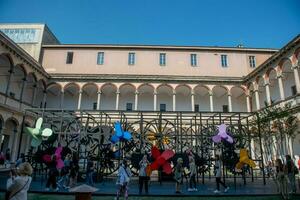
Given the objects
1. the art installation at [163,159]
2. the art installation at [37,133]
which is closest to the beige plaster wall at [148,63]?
the art installation at [37,133]

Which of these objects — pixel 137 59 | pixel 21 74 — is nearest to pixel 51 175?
pixel 21 74

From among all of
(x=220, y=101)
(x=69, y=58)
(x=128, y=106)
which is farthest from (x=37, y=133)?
(x=220, y=101)

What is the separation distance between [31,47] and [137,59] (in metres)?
13.6

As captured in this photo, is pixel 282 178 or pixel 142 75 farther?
pixel 142 75

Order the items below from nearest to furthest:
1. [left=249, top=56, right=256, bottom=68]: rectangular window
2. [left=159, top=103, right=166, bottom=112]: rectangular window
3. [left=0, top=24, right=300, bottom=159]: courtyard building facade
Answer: [left=0, top=24, right=300, bottom=159]: courtyard building facade → [left=249, top=56, right=256, bottom=68]: rectangular window → [left=159, top=103, right=166, bottom=112]: rectangular window

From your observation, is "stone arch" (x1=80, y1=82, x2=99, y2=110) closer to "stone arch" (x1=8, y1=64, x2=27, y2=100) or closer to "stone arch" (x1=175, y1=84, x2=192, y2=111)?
"stone arch" (x1=8, y1=64, x2=27, y2=100)

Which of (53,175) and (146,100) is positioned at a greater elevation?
(146,100)

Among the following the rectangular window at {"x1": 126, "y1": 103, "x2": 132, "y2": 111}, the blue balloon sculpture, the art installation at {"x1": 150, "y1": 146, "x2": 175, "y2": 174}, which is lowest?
the art installation at {"x1": 150, "y1": 146, "x2": 175, "y2": 174}

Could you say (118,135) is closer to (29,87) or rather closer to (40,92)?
(29,87)

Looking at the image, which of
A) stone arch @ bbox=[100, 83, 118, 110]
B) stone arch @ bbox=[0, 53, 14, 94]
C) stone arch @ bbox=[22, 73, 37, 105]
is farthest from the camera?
stone arch @ bbox=[100, 83, 118, 110]

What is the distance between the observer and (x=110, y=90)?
103 feet

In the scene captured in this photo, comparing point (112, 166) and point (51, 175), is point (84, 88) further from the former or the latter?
point (51, 175)

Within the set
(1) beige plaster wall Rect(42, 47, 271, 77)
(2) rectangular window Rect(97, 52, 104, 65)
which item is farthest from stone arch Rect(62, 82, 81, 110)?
(2) rectangular window Rect(97, 52, 104, 65)

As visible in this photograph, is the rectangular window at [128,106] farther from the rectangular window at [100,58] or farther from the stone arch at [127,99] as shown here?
the rectangular window at [100,58]
